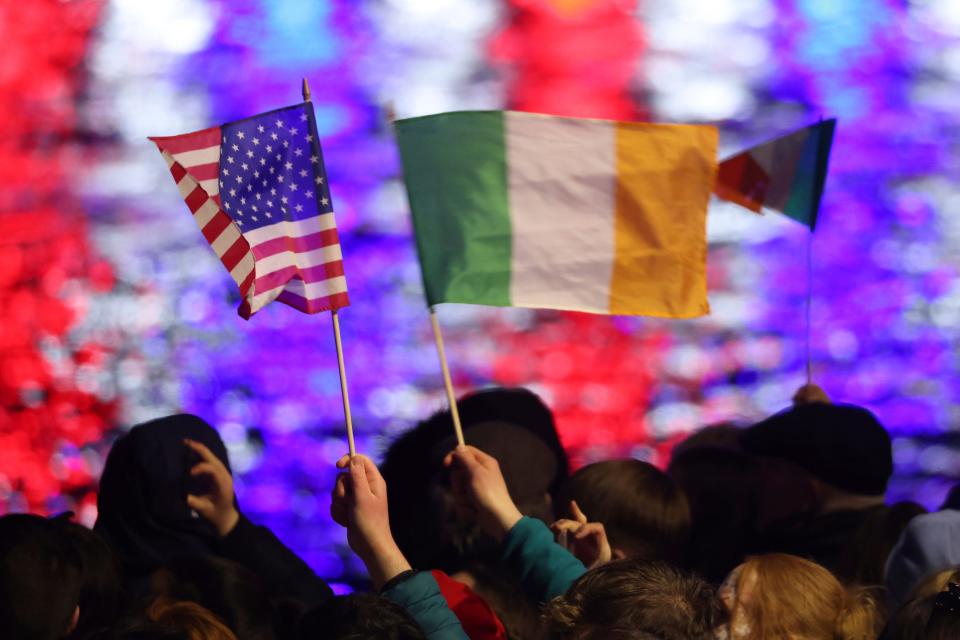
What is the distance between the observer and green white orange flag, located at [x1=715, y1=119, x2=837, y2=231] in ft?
12.5

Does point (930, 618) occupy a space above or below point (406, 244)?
below

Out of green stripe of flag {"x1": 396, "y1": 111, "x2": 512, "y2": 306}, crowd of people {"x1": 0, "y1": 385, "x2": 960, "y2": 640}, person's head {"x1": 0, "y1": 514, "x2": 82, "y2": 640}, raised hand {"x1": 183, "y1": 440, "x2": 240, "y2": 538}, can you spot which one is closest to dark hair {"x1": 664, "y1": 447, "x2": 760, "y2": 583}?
crowd of people {"x1": 0, "y1": 385, "x2": 960, "y2": 640}

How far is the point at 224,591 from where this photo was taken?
→ 7.38 ft

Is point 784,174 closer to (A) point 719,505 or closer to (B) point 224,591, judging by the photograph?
(A) point 719,505

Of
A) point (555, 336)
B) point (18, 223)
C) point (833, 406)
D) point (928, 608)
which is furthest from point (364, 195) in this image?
point (928, 608)

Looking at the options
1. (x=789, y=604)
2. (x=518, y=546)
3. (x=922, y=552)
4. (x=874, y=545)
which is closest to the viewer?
(x=789, y=604)

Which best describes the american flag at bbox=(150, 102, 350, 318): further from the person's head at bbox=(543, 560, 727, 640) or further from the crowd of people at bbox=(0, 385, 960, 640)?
the person's head at bbox=(543, 560, 727, 640)

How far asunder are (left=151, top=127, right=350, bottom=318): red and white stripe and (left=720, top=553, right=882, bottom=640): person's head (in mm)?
887

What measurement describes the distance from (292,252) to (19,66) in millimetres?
2952

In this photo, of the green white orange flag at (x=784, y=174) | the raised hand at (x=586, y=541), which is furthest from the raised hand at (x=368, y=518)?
the green white orange flag at (x=784, y=174)

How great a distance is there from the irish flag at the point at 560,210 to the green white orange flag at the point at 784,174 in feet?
3.09

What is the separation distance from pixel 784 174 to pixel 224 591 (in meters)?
2.28

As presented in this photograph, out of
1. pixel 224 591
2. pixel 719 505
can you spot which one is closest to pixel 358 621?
pixel 224 591

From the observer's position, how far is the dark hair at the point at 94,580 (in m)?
2.23
